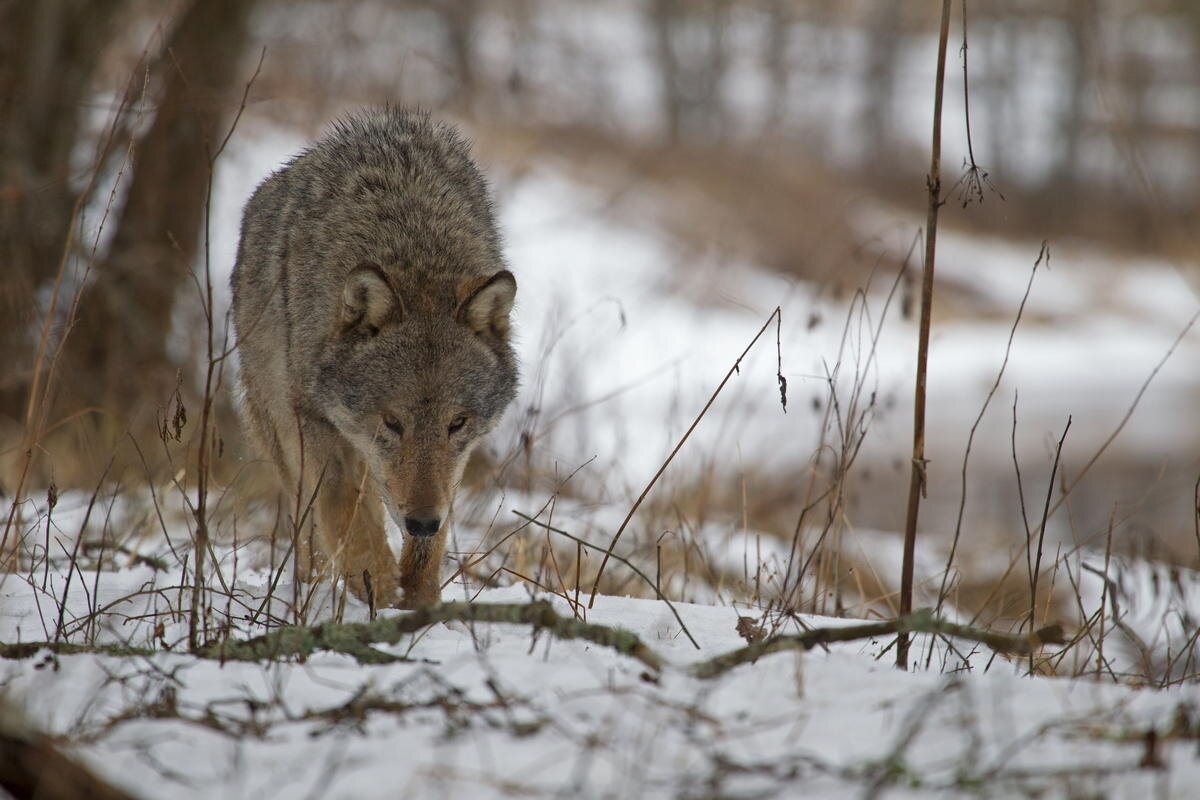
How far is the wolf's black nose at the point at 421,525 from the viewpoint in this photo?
4.35 meters

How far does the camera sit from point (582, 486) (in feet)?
28.0

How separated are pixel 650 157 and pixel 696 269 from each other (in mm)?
5637

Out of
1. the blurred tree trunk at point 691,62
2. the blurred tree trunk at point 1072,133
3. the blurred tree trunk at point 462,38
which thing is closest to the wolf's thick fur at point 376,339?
the blurred tree trunk at point 462,38

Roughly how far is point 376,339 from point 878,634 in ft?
8.63

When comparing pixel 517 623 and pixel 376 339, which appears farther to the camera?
pixel 376 339

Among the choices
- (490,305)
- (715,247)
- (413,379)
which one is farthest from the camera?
(715,247)

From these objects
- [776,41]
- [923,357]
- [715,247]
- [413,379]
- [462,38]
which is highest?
[776,41]

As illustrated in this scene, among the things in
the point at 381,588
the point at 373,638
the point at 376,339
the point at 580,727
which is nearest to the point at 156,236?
the point at 376,339

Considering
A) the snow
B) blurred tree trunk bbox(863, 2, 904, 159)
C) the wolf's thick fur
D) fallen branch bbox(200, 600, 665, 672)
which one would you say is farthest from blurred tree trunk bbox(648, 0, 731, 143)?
the snow

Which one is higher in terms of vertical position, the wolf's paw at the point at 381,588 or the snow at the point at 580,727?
the snow at the point at 580,727

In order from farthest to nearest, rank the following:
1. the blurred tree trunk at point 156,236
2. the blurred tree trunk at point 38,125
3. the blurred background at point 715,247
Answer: the blurred tree trunk at point 156,236 → the blurred tree trunk at point 38,125 → the blurred background at point 715,247

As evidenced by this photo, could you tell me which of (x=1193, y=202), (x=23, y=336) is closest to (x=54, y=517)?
(x=23, y=336)

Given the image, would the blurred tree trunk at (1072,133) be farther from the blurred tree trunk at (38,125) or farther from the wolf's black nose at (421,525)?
the wolf's black nose at (421,525)

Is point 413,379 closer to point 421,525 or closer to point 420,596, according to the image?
point 421,525
